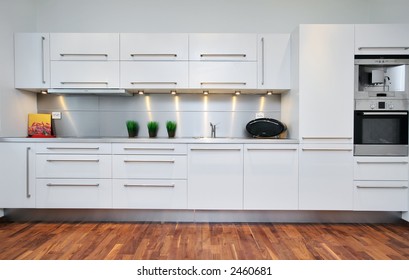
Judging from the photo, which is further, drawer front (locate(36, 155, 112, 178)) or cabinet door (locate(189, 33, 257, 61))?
cabinet door (locate(189, 33, 257, 61))

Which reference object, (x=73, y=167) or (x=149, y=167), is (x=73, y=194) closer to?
(x=73, y=167)

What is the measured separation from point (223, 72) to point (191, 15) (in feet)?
3.01

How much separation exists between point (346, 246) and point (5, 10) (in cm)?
380

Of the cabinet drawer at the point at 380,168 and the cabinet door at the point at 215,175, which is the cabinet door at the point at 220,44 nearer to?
the cabinet door at the point at 215,175

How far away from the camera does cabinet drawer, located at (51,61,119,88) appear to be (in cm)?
330

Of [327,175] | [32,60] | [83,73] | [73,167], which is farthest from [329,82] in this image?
[32,60]

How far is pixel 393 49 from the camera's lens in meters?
3.02

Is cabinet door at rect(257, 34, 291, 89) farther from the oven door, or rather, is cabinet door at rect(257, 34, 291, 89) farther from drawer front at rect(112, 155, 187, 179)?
drawer front at rect(112, 155, 187, 179)

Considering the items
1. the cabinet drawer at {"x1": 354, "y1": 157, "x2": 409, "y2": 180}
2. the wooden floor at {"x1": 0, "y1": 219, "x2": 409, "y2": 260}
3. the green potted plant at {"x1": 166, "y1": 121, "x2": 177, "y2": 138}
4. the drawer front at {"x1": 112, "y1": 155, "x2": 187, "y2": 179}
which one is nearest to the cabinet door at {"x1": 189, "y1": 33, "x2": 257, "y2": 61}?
the green potted plant at {"x1": 166, "y1": 121, "x2": 177, "y2": 138}

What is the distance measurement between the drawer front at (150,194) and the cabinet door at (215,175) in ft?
0.35

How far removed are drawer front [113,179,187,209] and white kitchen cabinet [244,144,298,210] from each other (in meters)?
0.64

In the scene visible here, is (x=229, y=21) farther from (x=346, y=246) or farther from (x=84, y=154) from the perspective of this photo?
(x=346, y=246)

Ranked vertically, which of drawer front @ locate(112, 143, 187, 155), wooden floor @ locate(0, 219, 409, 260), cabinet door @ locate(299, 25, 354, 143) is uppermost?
cabinet door @ locate(299, 25, 354, 143)

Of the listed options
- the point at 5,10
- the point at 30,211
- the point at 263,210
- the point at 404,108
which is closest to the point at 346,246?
the point at 263,210
